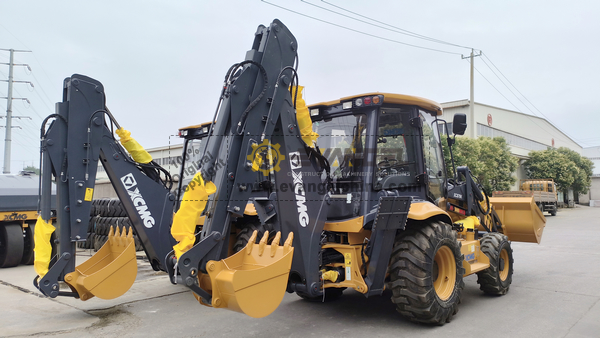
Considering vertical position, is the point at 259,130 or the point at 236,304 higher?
the point at 259,130

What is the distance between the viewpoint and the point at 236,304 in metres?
3.67

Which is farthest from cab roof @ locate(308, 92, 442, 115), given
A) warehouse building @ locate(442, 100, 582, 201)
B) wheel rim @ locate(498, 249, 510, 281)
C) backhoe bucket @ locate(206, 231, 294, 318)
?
warehouse building @ locate(442, 100, 582, 201)

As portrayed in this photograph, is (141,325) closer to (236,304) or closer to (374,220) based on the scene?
(236,304)

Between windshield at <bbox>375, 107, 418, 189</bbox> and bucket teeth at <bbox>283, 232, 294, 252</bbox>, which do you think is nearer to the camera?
bucket teeth at <bbox>283, 232, 294, 252</bbox>

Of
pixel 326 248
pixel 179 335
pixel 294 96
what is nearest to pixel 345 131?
pixel 294 96

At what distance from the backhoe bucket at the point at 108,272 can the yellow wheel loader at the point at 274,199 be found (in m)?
0.02

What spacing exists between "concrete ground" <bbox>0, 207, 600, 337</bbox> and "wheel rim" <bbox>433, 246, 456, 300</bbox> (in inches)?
17.0

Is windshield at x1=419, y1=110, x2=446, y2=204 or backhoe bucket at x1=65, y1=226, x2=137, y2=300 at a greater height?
windshield at x1=419, y1=110, x2=446, y2=204

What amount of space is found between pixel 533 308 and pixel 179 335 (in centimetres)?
467

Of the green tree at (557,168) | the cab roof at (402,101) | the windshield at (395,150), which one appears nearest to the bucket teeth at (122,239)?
the cab roof at (402,101)

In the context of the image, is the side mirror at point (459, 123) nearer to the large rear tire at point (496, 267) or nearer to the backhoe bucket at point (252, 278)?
the large rear tire at point (496, 267)

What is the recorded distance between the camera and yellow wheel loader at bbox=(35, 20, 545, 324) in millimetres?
4055

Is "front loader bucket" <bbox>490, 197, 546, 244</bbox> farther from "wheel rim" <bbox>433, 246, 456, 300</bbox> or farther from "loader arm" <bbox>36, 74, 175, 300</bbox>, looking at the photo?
"loader arm" <bbox>36, 74, 175, 300</bbox>

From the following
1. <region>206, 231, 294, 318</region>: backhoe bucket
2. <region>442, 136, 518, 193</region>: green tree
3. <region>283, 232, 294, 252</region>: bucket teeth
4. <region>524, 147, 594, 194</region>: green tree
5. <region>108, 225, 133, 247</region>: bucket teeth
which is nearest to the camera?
<region>206, 231, 294, 318</region>: backhoe bucket
